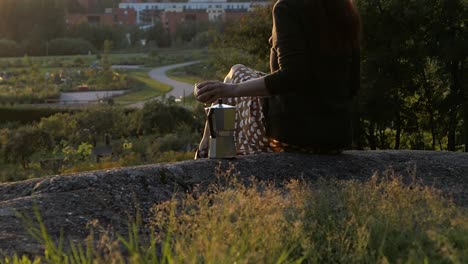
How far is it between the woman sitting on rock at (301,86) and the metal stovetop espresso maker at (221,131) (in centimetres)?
6

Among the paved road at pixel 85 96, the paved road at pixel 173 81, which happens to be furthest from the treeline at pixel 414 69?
the paved road at pixel 173 81

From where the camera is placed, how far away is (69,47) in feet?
209

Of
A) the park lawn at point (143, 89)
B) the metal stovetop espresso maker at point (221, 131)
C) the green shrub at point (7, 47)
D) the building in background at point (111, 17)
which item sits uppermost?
the building in background at point (111, 17)

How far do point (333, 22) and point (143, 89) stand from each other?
37.5 metres

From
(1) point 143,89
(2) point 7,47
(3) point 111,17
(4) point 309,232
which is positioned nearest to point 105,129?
(4) point 309,232

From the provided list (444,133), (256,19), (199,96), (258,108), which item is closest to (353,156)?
(258,108)

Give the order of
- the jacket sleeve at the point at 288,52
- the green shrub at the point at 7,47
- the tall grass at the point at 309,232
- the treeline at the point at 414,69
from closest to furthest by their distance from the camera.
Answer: the tall grass at the point at 309,232
the jacket sleeve at the point at 288,52
the treeline at the point at 414,69
the green shrub at the point at 7,47

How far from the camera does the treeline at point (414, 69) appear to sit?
12.4 m

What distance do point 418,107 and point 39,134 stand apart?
24.6ft

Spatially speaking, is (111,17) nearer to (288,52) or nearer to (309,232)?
(288,52)

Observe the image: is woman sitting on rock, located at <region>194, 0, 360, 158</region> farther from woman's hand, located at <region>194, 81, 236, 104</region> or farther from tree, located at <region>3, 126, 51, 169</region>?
tree, located at <region>3, 126, 51, 169</region>

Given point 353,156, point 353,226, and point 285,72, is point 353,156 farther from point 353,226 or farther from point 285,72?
point 353,226

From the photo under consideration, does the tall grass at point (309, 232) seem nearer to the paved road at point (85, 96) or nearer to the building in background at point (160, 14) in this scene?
the paved road at point (85, 96)

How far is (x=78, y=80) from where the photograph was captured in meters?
41.5
